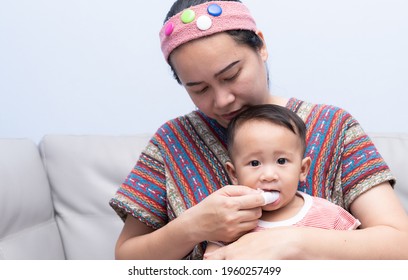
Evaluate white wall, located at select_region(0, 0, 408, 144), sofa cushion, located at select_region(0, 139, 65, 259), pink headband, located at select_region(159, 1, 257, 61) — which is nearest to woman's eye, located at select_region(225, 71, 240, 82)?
pink headband, located at select_region(159, 1, 257, 61)

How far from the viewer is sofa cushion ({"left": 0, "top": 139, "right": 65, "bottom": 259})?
1.87 metres

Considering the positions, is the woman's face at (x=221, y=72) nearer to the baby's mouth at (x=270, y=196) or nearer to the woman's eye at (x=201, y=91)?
the woman's eye at (x=201, y=91)

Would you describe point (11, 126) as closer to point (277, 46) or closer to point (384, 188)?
point (277, 46)

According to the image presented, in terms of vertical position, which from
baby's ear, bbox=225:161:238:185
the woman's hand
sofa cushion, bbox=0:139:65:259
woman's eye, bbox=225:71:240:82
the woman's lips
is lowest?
sofa cushion, bbox=0:139:65:259

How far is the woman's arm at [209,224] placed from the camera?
4.19ft

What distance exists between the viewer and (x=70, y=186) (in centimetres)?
209

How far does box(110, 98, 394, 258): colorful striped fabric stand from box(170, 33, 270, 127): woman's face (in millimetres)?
164

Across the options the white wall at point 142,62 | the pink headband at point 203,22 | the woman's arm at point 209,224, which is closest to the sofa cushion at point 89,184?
the white wall at point 142,62

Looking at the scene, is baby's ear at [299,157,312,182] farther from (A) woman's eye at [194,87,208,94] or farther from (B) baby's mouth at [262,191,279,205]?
(A) woman's eye at [194,87,208,94]

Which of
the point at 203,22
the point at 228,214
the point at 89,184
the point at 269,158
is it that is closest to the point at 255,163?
the point at 269,158

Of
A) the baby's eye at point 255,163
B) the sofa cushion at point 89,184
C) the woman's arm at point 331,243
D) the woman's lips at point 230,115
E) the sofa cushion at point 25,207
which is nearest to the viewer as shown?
the woman's arm at point 331,243

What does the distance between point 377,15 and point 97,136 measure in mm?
1089

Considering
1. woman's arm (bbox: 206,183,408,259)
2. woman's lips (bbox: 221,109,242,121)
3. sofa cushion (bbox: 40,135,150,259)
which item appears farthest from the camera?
sofa cushion (bbox: 40,135,150,259)

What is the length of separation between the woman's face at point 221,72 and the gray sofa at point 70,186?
0.71 meters
